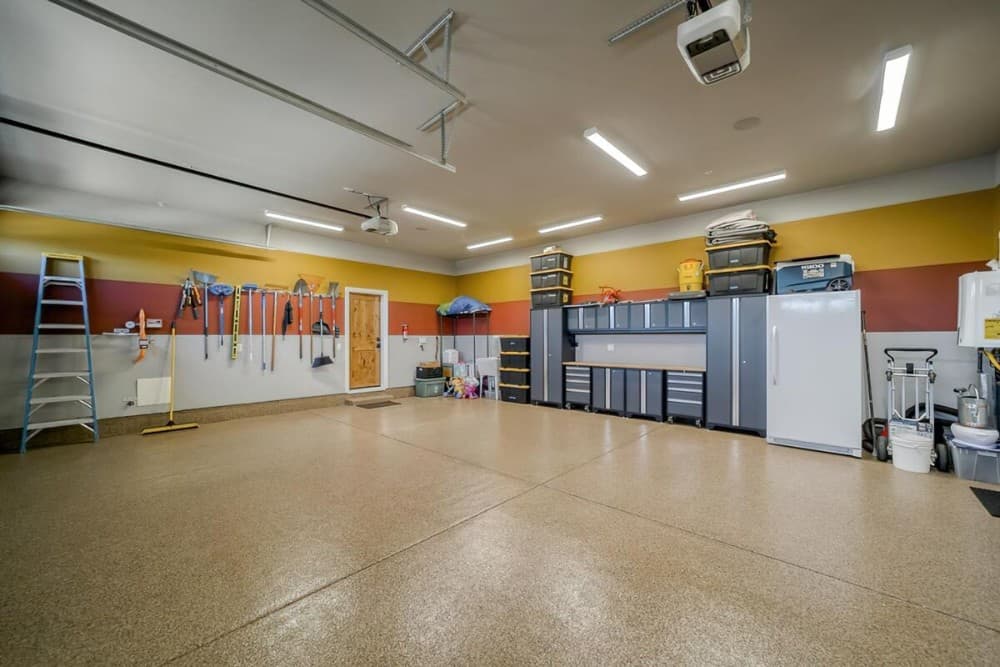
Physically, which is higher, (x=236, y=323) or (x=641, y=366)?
(x=236, y=323)

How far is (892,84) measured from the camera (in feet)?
10.0

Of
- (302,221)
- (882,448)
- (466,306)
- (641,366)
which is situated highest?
(302,221)

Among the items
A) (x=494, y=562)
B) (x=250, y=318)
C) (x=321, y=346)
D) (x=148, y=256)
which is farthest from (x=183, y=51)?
(x=321, y=346)

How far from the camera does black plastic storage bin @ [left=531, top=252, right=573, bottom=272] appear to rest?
25.1ft

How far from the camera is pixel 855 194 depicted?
506cm

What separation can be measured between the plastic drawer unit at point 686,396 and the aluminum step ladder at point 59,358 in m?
8.08

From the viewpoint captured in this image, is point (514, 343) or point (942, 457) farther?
point (514, 343)

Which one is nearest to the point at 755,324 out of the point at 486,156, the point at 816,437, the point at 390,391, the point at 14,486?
the point at 816,437

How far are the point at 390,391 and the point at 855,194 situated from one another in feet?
28.6

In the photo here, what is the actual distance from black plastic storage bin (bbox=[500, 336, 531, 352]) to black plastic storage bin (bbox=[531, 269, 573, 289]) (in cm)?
113

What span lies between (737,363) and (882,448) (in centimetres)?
168

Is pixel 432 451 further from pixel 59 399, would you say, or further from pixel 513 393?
pixel 59 399

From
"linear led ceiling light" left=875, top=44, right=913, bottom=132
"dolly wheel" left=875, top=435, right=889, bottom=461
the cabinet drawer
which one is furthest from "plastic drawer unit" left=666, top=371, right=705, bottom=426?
"linear led ceiling light" left=875, top=44, right=913, bottom=132

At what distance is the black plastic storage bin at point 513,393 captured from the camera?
7.95 meters
